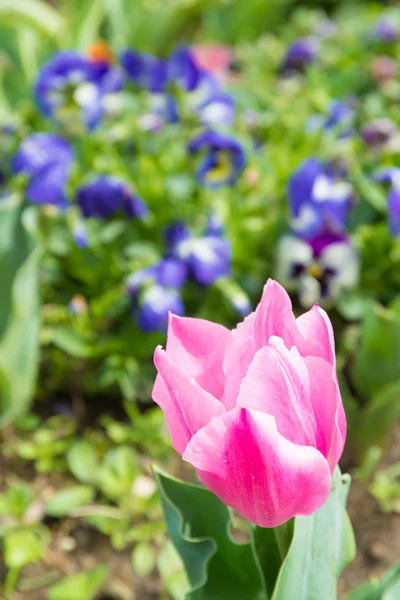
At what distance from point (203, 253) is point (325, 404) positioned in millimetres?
1050

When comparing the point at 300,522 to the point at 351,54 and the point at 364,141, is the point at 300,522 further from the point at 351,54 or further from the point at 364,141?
the point at 351,54

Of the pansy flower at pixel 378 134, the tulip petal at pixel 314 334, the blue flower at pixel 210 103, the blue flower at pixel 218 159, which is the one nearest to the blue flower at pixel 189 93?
the blue flower at pixel 210 103

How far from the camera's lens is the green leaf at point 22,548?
4.03 ft

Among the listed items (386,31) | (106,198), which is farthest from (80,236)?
(386,31)

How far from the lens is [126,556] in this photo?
135 centimetres

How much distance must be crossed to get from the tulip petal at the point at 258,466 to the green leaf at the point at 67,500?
87 centimetres

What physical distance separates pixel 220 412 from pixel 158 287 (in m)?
1.02

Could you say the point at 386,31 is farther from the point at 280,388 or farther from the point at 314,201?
the point at 280,388

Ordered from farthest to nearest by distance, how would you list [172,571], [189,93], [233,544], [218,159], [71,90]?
[189,93], [71,90], [218,159], [172,571], [233,544]

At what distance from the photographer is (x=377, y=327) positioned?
1321 mm

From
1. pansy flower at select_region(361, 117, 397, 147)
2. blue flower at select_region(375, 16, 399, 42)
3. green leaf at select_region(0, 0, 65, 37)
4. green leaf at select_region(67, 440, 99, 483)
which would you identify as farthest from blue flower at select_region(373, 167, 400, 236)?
green leaf at select_region(0, 0, 65, 37)

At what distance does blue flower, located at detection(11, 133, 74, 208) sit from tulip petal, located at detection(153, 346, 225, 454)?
1.05 m

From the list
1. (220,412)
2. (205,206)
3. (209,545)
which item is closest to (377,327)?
(205,206)

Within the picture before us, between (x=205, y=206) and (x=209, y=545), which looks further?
(x=205, y=206)
